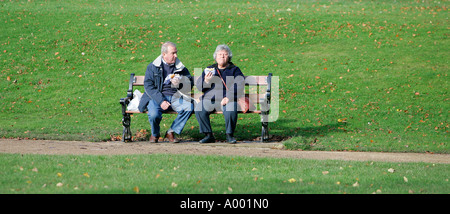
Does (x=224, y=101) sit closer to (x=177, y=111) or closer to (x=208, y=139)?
(x=208, y=139)

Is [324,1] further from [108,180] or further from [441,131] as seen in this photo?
[108,180]

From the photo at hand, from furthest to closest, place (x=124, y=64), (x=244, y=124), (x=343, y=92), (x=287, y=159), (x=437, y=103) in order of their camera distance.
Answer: (x=124, y=64)
(x=343, y=92)
(x=437, y=103)
(x=244, y=124)
(x=287, y=159)

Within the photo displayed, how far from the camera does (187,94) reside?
30.0 feet

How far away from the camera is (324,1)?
22.2 m

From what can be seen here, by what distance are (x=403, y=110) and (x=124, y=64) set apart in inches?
281

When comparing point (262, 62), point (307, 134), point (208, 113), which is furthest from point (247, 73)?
point (208, 113)

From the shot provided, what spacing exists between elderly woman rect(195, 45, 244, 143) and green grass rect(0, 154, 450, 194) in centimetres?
160

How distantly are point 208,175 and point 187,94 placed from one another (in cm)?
328

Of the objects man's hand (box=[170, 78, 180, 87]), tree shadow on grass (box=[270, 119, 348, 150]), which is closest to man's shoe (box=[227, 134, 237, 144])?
tree shadow on grass (box=[270, 119, 348, 150])

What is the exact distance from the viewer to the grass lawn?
5.99 metres

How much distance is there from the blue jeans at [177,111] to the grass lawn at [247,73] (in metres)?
0.78

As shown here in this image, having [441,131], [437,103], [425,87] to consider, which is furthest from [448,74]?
[441,131]

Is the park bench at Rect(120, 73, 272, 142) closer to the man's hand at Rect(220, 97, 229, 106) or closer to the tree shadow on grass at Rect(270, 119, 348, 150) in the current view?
the man's hand at Rect(220, 97, 229, 106)

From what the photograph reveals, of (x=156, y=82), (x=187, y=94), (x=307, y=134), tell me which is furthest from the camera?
(x=307, y=134)
